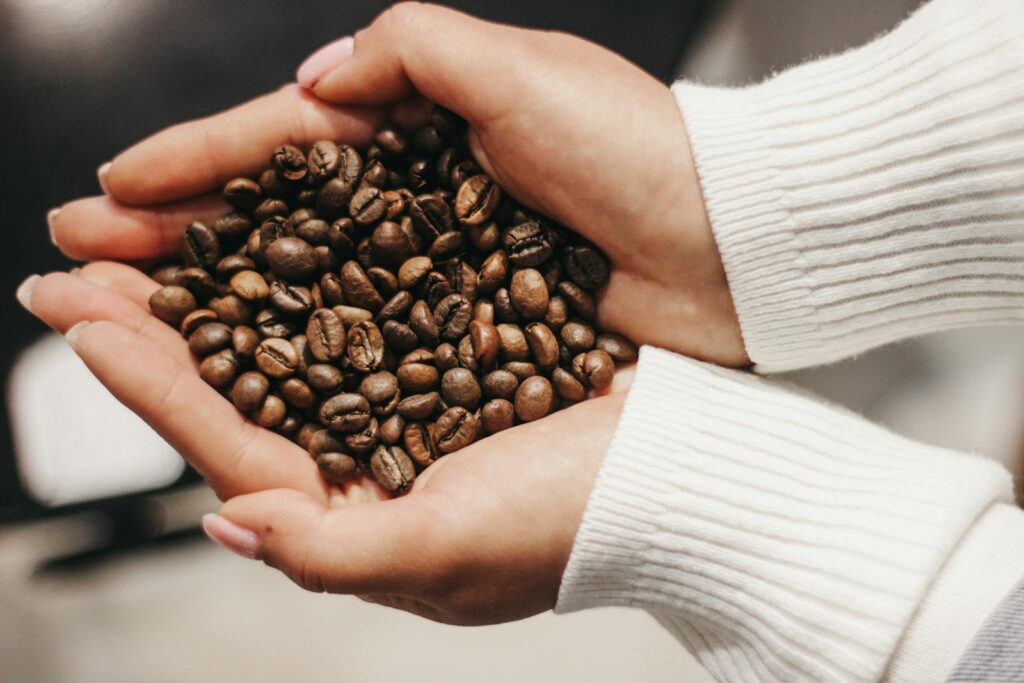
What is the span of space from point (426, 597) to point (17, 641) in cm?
123

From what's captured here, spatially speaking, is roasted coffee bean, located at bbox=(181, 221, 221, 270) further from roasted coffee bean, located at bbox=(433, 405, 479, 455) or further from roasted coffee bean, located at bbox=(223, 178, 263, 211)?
roasted coffee bean, located at bbox=(433, 405, 479, 455)

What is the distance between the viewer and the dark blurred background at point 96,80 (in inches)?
68.8

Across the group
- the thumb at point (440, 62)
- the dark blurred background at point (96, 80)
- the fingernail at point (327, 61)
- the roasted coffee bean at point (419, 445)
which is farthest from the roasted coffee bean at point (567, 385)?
the dark blurred background at point (96, 80)

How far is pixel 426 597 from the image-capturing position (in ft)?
3.61

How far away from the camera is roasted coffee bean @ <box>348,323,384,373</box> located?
1.26 m

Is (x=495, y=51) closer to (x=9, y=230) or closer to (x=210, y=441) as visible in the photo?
(x=210, y=441)

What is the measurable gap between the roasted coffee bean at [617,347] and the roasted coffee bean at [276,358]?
505 mm

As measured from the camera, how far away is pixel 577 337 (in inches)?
51.0

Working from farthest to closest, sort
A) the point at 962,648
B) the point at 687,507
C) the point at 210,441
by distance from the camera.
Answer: the point at 210,441, the point at 687,507, the point at 962,648

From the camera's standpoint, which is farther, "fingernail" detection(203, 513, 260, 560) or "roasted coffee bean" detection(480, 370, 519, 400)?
"roasted coffee bean" detection(480, 370, 519, 400)

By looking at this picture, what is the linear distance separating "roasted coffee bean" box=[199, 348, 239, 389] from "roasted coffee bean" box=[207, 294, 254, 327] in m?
0.07

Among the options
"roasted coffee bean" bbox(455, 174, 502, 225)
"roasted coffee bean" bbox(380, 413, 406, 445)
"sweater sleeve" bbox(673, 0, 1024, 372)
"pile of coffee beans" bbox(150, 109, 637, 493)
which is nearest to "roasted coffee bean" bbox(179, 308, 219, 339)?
"pile of coffee beans" bbox(150, 109, 637, 493)

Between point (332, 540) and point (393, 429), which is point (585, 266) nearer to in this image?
point (393, 429)

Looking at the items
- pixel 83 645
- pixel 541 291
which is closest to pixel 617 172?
pixel 541 291
